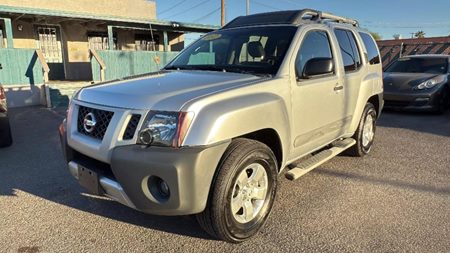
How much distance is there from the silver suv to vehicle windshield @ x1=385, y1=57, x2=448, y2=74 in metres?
6.99

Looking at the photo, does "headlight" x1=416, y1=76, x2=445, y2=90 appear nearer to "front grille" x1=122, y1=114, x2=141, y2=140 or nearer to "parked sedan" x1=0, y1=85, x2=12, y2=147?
"front grille" x1=122, y1=114, x2=141, y2=140

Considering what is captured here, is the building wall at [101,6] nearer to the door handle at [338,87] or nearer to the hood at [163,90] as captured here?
the door handle at [338,87]

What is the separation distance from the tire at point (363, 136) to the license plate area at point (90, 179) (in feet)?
12.3

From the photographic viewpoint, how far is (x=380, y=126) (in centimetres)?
801

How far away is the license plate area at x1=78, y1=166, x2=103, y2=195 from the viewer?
113 inches

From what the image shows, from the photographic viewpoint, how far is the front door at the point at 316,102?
3.64 meters

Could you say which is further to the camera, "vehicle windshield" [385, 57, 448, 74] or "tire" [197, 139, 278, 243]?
"vehicle windshield" [385, 57, 448, 74]

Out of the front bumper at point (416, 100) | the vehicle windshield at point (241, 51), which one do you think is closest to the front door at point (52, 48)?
the vehicle windshield at point (241, 51)

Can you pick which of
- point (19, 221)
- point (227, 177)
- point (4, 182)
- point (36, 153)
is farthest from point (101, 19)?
point (227, 177)

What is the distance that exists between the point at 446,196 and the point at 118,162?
3564 millimetres

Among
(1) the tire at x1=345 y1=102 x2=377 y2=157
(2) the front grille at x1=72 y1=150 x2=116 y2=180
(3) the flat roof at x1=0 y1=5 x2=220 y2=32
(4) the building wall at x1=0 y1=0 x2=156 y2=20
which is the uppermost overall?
(4) the building wall at x1=0 y1=0 x2=156 y2=20

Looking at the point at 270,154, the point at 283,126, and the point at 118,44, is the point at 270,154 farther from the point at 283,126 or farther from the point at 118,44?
→ the point at 118,44

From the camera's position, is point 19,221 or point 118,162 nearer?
point 118,162

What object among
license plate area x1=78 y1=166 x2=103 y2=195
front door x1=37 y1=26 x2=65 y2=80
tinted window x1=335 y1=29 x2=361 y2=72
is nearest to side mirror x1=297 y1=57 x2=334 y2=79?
tinted window x1=335 y1=29 x2=361 y2=72
